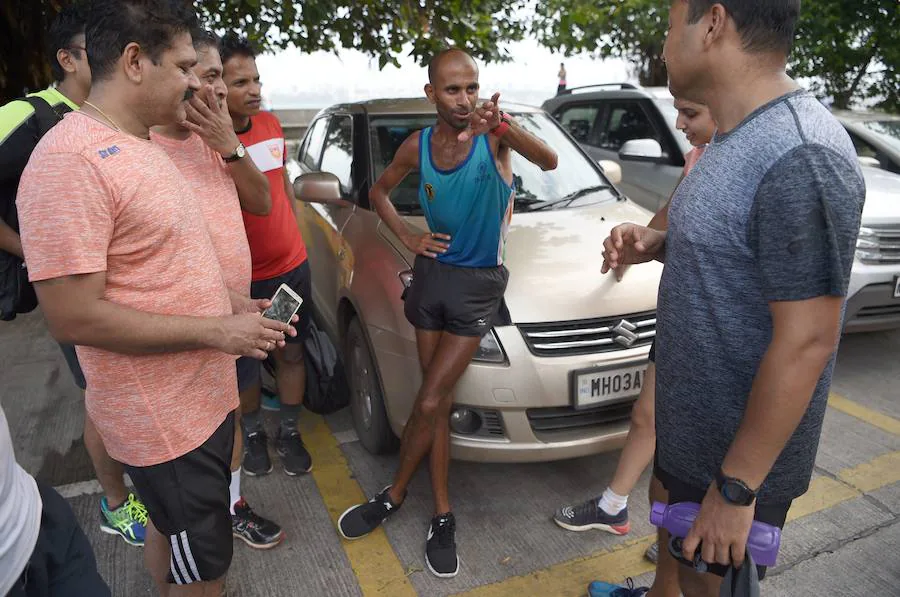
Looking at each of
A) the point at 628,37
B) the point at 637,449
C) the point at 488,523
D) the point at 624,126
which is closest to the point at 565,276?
the point at 637,449

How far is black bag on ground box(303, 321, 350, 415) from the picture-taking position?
2859mm

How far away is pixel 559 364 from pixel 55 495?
5.62 ft

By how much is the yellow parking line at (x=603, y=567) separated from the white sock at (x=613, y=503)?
0.13 metres

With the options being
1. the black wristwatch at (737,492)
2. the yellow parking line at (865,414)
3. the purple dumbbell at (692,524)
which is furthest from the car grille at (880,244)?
the black wristwatch at (737,492)

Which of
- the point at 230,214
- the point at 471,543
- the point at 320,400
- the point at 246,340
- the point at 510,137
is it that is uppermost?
the point at 510,137

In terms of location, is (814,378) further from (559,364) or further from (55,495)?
(55,495)

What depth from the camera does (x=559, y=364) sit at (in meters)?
2.46

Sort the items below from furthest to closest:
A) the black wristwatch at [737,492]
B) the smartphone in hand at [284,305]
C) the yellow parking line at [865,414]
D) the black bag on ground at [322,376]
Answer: the yellow parking line at [865,414]
the black bag on ground at [322,376]
the smartphone in hand at [284,305]
the black wristwatch at [737,492]

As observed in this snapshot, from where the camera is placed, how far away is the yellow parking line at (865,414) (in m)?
3.42

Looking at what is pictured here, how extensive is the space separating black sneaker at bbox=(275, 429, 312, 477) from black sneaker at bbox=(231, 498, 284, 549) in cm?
43

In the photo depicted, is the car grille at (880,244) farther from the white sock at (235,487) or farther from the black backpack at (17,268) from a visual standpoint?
the black backpack at (17,268)

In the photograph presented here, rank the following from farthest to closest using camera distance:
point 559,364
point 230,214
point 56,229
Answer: point 559,364, point 230,214, point 56,229

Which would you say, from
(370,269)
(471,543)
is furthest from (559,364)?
(370,269)

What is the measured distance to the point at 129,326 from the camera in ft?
4.51
